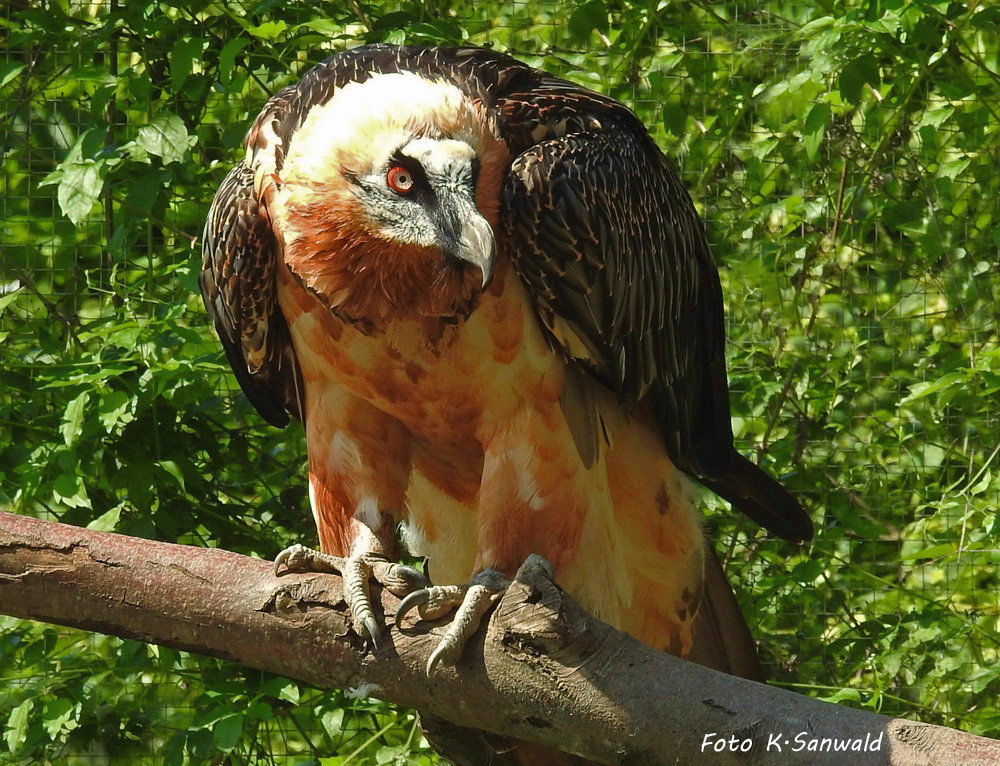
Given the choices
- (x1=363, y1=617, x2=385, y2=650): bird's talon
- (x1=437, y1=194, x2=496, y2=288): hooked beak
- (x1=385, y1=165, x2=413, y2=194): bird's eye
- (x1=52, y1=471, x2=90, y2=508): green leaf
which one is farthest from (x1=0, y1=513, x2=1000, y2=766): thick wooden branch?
(x1=52, y1=471, x2=90, y2=508): green leaf

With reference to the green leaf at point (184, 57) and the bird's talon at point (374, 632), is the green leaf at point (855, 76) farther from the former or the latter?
the bird's talon at point (374, 632)

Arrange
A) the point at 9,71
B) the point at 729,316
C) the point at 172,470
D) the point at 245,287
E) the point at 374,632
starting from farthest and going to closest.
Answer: the point at 729,316
the point at 172,470
the point at 9,71
the point at 245,287
the point at 374,632

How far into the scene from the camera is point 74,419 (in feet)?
12.3

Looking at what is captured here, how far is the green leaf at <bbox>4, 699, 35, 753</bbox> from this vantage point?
3750 millimetres

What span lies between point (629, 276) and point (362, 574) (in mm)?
936

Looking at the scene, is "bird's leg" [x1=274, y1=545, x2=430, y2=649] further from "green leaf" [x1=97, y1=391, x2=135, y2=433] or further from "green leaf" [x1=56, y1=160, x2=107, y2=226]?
"green leaf" [x1=56, y1=160, x2=107, y2=226]

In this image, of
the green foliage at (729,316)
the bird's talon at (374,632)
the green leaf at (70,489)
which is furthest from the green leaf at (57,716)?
the bird's talon at (374,632)

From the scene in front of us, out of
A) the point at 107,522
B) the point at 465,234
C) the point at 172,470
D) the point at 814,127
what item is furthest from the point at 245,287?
the point at 814,127

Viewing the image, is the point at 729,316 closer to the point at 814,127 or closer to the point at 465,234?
the point at 814,127

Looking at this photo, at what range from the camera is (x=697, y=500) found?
3.69 metres

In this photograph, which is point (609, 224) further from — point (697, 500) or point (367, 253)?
point (697, 500)

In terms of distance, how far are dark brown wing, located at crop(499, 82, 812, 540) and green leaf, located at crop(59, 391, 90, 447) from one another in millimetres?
1620

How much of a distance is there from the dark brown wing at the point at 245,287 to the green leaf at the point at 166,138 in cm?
83

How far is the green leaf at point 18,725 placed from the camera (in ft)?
12.3
